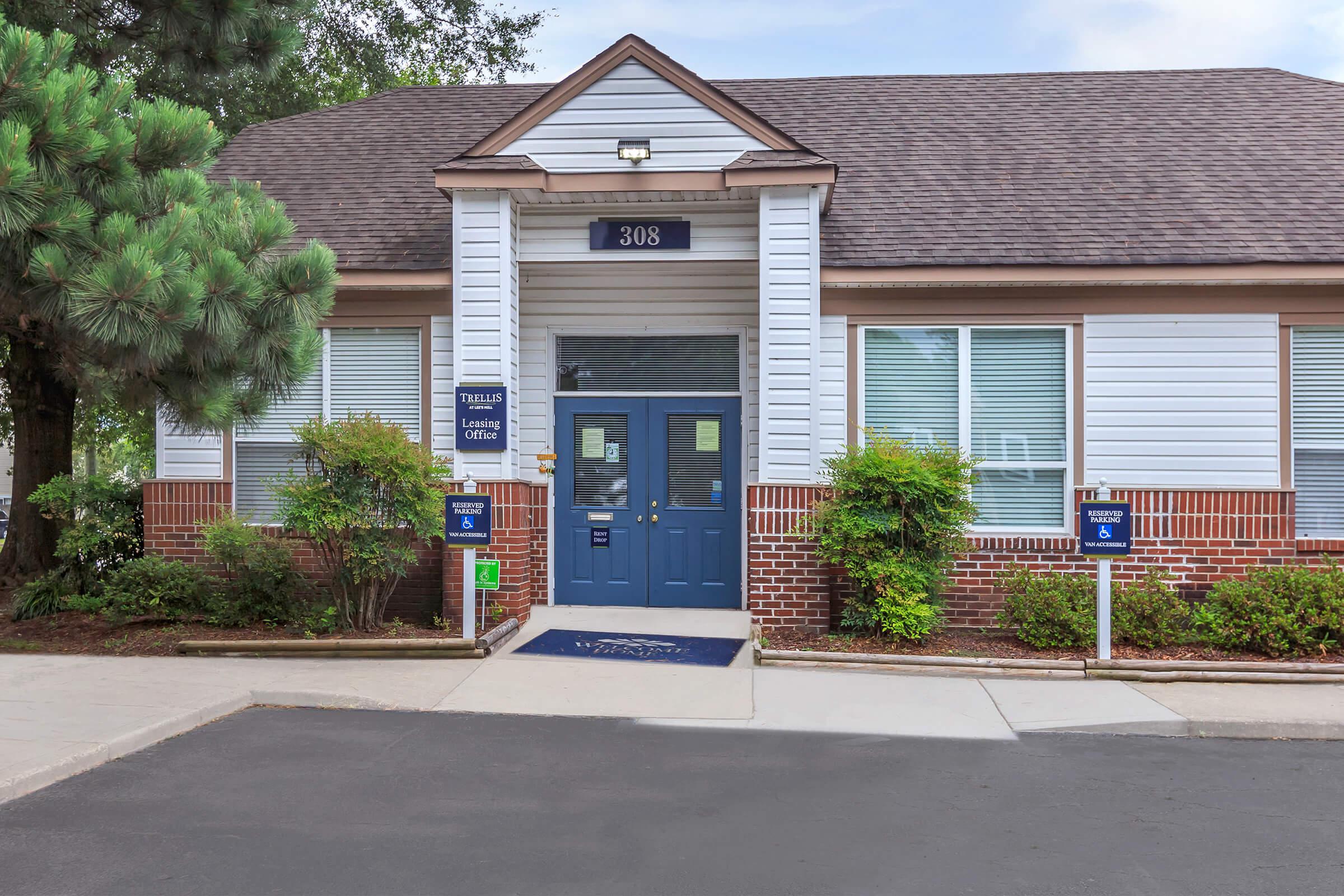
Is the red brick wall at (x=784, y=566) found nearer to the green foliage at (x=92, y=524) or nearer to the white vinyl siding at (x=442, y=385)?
the white vinyl siding at (x=442, y=385)

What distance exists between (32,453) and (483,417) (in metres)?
5.16

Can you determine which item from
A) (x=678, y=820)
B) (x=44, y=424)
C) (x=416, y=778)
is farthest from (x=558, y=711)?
(x=44, y=424)

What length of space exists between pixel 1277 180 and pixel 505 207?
8.25m

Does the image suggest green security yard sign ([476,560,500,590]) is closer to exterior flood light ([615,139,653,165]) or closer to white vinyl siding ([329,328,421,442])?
white vinyl siding ([329,328,421,442])

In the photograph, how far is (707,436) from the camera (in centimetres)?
1132

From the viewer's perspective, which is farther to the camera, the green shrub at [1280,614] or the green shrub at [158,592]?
the green shrub at [158,592]

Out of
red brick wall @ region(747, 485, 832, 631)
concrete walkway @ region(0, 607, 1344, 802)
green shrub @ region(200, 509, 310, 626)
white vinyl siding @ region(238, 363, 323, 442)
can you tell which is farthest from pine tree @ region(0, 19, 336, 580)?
red brick wall @ region(747, 485, 832, 631)

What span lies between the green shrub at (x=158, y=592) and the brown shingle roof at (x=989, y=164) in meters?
3.48

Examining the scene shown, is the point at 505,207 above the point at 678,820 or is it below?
above

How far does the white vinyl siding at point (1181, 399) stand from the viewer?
10242mm

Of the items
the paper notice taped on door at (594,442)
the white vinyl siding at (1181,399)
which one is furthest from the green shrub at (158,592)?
the white vinyl siding at (1181,399)

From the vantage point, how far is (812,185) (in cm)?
983

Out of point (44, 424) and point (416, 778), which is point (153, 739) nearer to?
point (416, 778)

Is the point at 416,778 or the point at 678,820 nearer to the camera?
the point at 678,820
